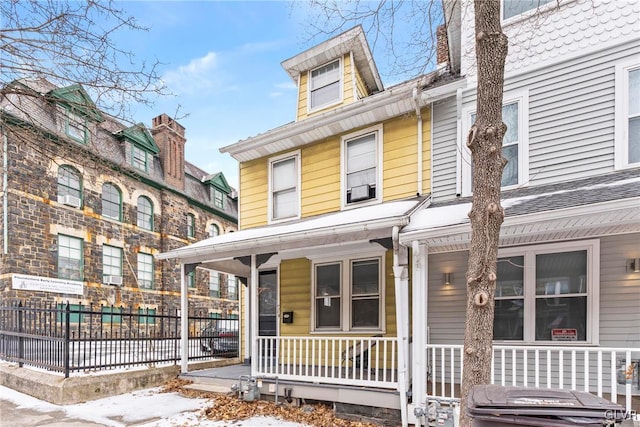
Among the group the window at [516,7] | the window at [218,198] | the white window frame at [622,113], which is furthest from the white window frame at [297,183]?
the window at [218,198]

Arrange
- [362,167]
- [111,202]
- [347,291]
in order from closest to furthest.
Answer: [347,291] → [362,167] → [111,202]

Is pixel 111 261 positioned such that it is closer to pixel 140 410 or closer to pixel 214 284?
pixel 214 284

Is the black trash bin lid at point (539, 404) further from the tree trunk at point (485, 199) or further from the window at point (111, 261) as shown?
the window at point (111, 261)

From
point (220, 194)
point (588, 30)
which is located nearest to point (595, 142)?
point (588, 30)

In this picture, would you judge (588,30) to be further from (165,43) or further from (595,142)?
(165,43)

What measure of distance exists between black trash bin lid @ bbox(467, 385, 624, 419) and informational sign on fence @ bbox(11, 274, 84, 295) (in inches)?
495

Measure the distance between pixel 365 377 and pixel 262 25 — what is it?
22.4 feet

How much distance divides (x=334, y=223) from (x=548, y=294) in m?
3.42

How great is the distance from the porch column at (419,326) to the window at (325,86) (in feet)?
15.8

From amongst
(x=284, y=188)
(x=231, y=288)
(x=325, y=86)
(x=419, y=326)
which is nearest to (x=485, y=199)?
(x=419, y=326)

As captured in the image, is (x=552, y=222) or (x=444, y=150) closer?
(x=552, y=222)

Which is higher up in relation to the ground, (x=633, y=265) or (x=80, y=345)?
(x=633, y=265)

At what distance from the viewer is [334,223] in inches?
253

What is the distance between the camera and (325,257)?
26.1ft
